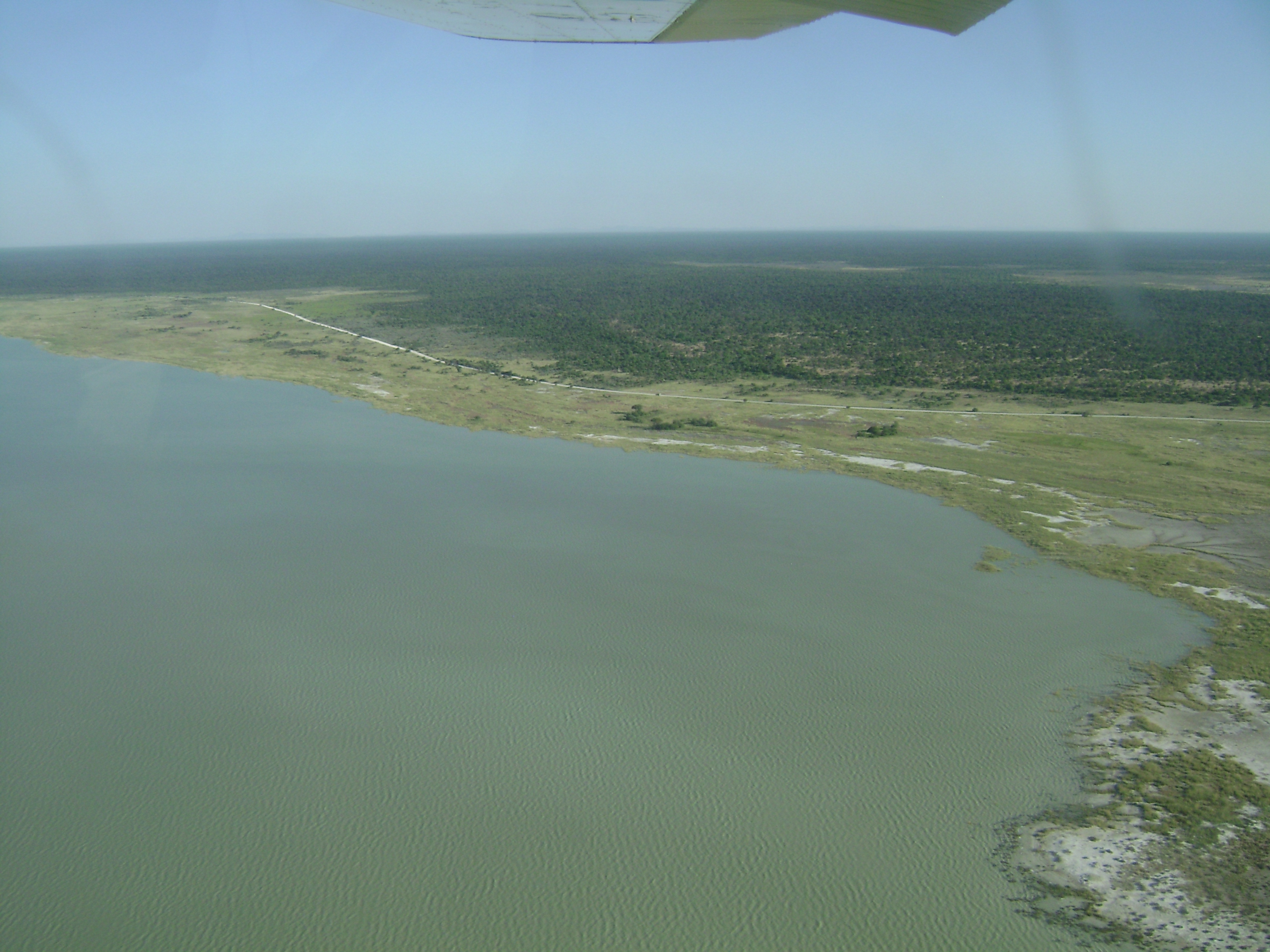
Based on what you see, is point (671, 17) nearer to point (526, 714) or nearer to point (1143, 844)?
point (1143, 844)

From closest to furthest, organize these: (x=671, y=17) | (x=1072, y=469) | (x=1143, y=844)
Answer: (x=671, y=17) < (x=1143, y=844) < (x=1072, y=469)

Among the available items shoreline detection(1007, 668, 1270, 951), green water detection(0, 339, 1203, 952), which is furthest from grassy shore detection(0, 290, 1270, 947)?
green water detection(0, 339, 1203, 952)

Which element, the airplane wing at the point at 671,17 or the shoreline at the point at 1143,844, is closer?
the airplane wing at the point at 671,17

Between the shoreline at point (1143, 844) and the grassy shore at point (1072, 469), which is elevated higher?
the grassy shore at point (1072, 469)

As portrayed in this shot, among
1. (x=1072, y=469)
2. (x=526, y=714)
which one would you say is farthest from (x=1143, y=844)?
(x=1072, y=469)

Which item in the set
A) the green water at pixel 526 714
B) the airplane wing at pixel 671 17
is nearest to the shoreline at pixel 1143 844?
the green water at pixel 526 714

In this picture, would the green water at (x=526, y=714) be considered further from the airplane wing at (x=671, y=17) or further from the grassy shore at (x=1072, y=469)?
the airplane wing at (x=671, y=17)
